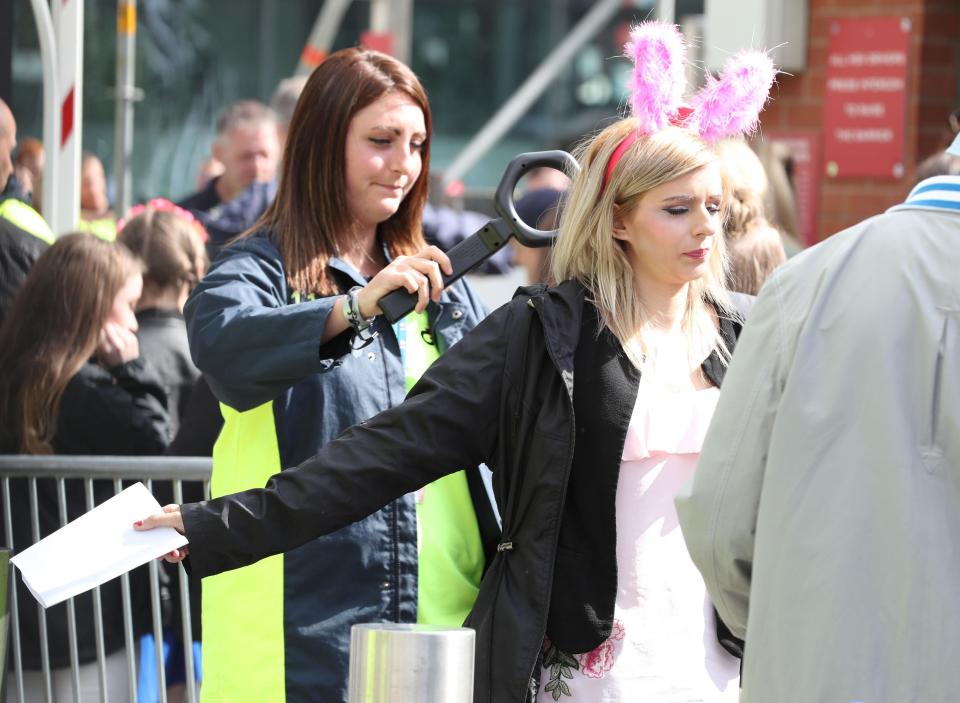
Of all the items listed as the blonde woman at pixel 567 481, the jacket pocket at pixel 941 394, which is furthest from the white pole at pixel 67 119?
the jacket pocket at pixel 941 394

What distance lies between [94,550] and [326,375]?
67 centimetres

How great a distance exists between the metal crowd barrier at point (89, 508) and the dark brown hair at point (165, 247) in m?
1.13

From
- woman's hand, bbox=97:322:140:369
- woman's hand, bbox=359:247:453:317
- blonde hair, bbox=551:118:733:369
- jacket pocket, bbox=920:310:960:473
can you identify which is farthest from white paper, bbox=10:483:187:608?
woman's hand, bbox=97:322:140:369

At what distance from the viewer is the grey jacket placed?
6.14ft

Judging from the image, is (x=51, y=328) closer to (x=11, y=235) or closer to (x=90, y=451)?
(x=90, y=451)

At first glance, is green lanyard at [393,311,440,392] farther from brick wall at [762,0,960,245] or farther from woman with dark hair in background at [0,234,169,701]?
brick wall at [762,0,960,245]

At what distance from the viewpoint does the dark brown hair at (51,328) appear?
4203 mm

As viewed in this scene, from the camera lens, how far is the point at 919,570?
1.87 meters

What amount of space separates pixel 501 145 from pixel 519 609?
1587 cm

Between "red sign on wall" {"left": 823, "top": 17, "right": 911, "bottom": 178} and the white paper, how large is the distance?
506 cm

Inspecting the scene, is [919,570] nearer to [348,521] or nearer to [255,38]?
[348,521]

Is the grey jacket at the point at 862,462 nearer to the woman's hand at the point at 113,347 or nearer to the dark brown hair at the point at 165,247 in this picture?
the woman's hand at the point at 113,347

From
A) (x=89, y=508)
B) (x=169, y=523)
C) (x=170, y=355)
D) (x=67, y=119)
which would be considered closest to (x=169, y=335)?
(x=170, y=355)

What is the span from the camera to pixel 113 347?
14.5 ft
